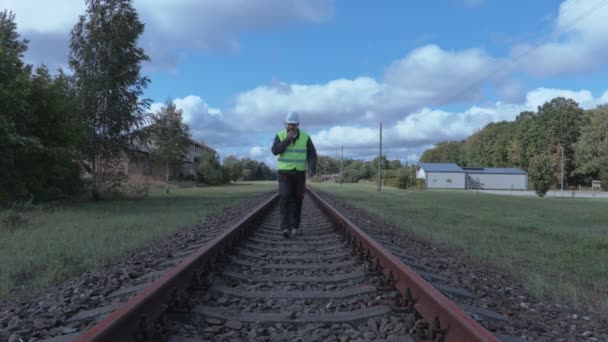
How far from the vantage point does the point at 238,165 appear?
75438mm

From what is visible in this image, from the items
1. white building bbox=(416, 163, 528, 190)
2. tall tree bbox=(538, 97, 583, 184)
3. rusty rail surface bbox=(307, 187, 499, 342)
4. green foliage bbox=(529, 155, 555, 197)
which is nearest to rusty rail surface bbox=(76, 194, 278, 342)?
rusty rail surface bbox=(307, 187, 499, 342)

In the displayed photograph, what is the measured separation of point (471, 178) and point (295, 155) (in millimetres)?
73425

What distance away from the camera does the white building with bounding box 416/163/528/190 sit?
7331 cm

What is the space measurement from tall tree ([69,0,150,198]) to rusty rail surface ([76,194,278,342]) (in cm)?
1754

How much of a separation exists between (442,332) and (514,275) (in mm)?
3457

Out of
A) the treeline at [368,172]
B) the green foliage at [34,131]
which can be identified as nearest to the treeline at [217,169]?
the treeline at [368,172]

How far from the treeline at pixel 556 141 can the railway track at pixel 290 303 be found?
190ft

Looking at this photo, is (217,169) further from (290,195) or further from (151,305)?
(151,305)

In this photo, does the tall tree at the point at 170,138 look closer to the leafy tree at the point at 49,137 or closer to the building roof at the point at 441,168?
the leafy tree at the point at 49,137

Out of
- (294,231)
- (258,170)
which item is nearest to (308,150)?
(294,231)

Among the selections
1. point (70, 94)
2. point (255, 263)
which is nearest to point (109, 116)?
point (70, 94)

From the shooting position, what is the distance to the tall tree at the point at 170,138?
1233 inches

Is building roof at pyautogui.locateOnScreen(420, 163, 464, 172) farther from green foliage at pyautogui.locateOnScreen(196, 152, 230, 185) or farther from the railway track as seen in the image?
the railway track

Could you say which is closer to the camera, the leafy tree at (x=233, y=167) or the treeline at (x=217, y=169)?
the treeline at (x=217, y=169)
